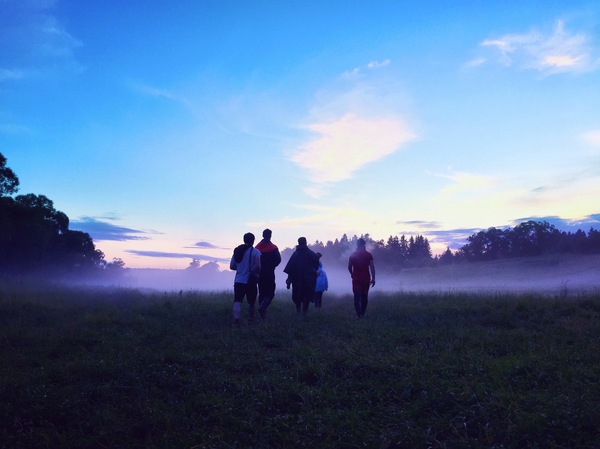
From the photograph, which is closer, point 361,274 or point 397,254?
point 361,274

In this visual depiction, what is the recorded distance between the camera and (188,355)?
7.00m

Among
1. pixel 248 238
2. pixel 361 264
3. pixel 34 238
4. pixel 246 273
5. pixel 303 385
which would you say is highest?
pixel 34 238

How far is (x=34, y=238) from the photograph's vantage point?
43.3 m

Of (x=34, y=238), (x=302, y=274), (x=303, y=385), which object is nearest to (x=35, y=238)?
(x=34, y=238)

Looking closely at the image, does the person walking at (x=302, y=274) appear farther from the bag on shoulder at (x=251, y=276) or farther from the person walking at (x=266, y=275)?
the bag on shoulder at (x=251, y=276)

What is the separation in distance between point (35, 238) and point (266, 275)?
40.8 m

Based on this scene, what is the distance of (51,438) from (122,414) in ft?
2.39

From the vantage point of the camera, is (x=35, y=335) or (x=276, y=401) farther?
(x=35, y=335)

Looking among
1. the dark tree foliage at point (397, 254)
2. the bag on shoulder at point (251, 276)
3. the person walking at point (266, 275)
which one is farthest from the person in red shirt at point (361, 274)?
the dark tree foliage at point (397, 254)

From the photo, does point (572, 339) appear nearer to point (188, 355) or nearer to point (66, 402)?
point (188, 355)

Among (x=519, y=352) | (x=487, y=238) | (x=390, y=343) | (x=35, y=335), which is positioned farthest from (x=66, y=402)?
(x=487, y=238)

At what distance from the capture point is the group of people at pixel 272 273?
10.9 metres

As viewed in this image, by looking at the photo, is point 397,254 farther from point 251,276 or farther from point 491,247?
point 251,276

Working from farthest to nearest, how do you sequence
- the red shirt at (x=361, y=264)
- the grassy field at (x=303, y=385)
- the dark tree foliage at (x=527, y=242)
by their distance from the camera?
the dark tree foliage at (x=527, y=242) < the red shirt at (x=361, y=264) < the grassy field at (x=303, y=385)
